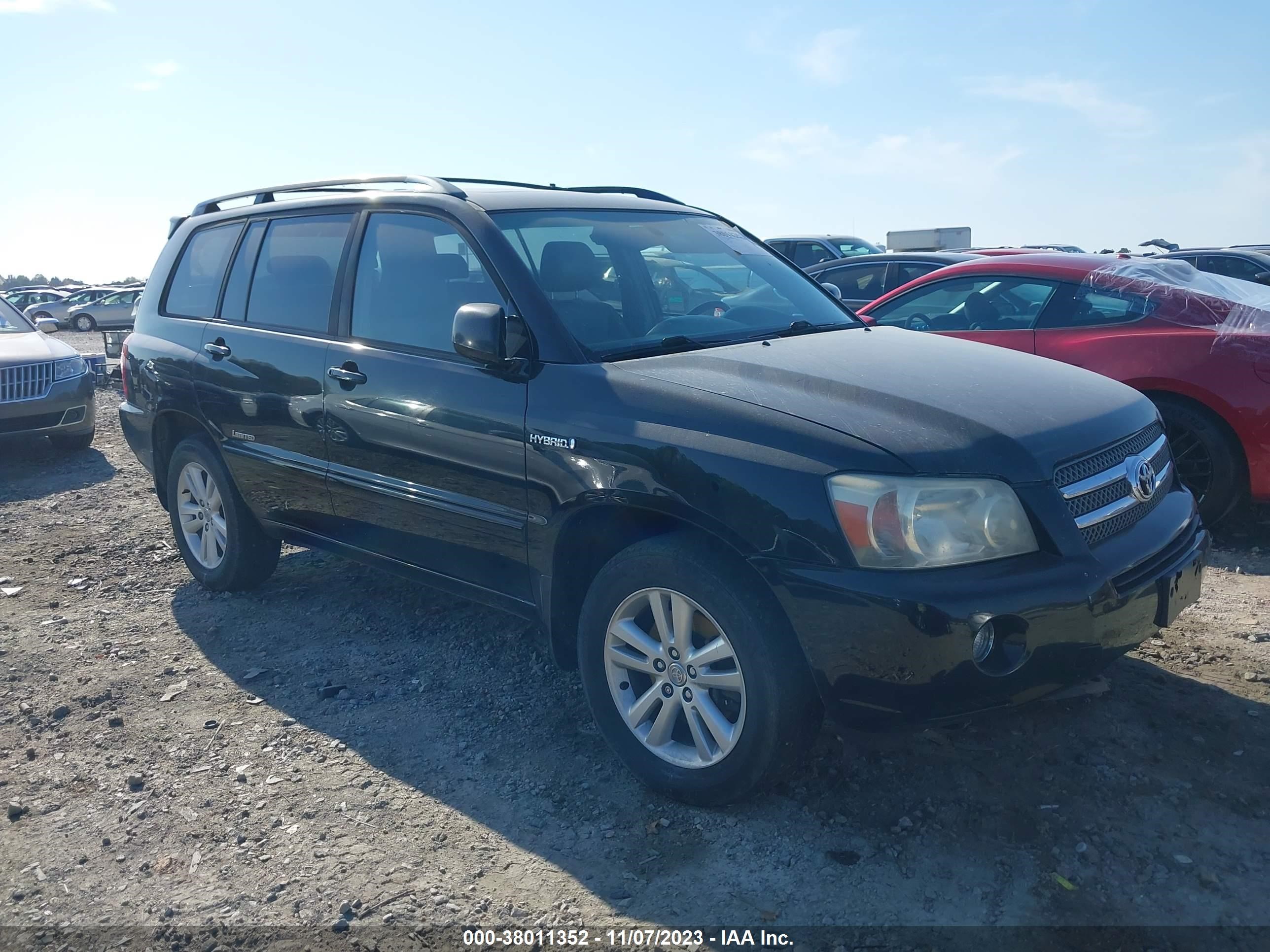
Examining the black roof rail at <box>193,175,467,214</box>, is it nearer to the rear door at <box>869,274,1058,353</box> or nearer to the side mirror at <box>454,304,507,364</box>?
the side mirror at <box>454,304,507,364</box>

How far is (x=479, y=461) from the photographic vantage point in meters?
3.59

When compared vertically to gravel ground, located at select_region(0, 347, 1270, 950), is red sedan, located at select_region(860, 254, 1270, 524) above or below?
above

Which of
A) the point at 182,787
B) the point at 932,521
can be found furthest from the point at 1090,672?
the point at 182,787

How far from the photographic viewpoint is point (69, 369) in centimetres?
902

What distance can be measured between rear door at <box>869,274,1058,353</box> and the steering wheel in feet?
7.64

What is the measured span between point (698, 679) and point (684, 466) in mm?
632

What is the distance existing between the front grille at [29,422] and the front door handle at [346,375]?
5.82 metres

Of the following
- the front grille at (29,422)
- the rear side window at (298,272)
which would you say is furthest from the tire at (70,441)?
the rear side window at (298,272)

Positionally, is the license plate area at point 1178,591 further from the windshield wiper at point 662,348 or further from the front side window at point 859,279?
the front side window at point 859,279

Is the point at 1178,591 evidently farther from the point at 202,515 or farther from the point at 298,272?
the point at 202,515

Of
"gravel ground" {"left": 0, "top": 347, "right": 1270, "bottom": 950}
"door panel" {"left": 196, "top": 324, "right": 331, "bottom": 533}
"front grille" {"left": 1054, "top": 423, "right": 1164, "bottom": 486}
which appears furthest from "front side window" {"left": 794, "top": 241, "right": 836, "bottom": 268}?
"front grille" {"left": 1054, "top": 423, "right": 1164, "bottom": 486}

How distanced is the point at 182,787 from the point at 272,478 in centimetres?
155

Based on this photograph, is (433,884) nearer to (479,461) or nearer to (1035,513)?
(479,461)

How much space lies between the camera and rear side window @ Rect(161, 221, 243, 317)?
511 cm
